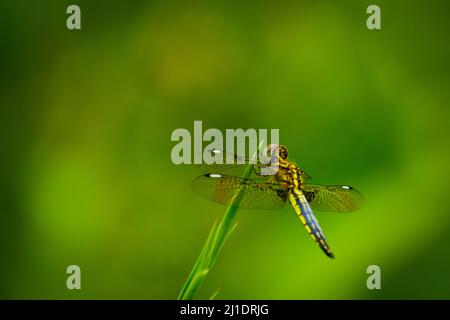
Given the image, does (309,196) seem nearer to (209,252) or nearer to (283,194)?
(283,194)

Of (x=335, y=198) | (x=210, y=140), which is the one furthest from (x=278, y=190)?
(x=210, y=140)

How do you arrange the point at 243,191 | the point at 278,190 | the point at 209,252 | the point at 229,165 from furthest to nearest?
the point at 278,190 → the point at 229,165 → the point at 243,191 → the point at 209,252

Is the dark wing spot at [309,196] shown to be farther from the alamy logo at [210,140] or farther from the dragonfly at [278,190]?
the alamy logo at [210,140]

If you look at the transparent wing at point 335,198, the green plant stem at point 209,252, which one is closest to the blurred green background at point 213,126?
the transparent wing at point 335,198

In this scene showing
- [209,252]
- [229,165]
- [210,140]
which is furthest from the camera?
[210,140]

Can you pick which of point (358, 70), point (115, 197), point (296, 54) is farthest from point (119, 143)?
point (358, 70)

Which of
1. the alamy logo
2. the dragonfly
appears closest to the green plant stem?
the dragonfly

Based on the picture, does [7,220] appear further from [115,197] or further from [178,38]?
[178,38]
